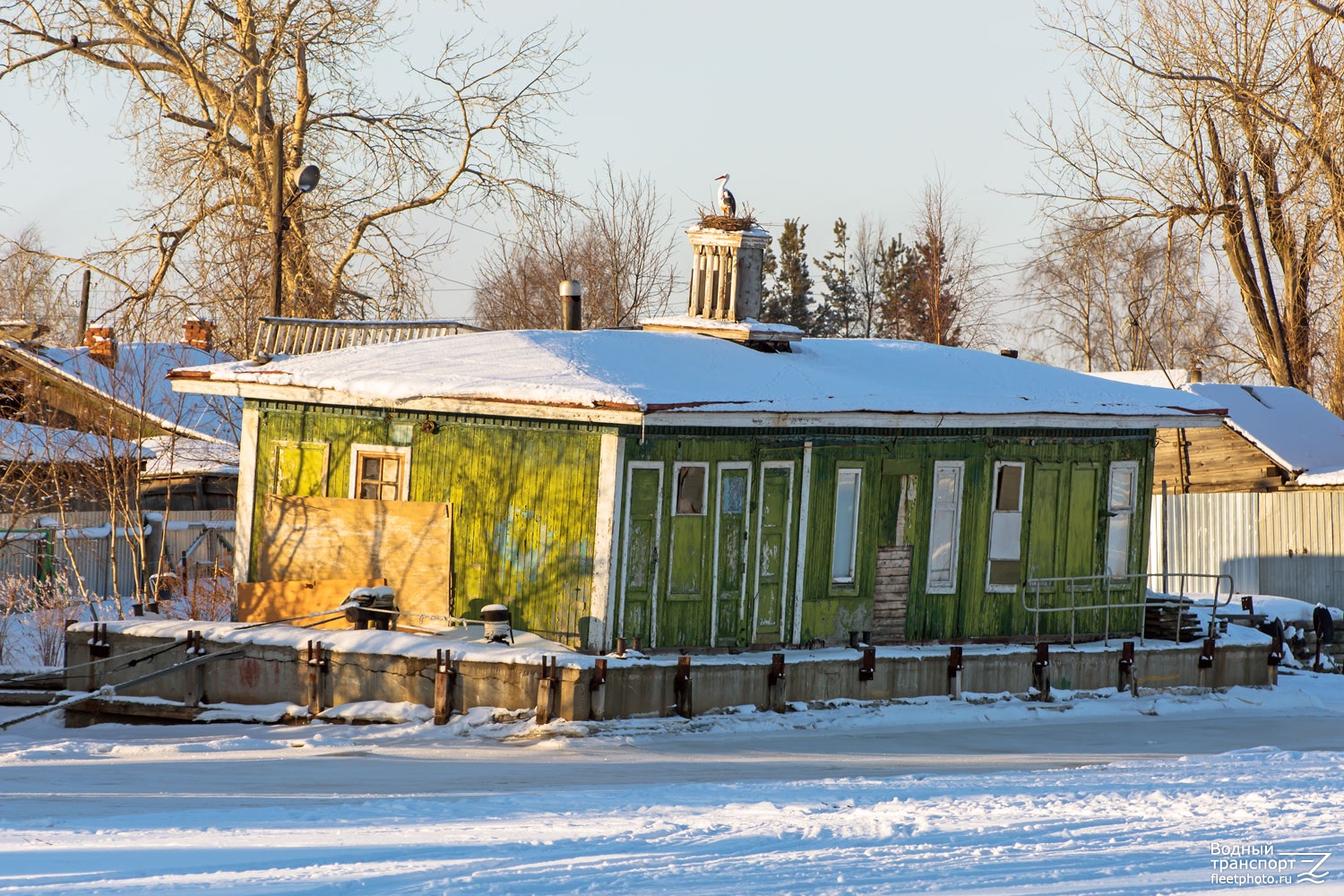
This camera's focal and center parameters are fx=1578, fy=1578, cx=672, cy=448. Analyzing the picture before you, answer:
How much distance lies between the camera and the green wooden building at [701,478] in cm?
1750

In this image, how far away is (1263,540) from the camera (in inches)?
1240

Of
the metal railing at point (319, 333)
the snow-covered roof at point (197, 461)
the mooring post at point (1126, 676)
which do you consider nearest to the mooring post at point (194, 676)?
the metal railing at point (319, 333)

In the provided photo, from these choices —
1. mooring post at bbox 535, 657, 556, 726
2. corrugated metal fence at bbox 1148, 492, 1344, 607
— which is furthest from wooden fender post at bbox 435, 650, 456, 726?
corrugated metal fence at bbox 1148, 492, 1344, 607

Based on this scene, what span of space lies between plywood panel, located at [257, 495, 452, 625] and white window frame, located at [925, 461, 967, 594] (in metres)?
6.14

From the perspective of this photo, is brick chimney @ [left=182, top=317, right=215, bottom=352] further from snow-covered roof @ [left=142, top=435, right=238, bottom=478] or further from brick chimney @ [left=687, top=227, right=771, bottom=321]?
brick chimney @ [left=687, top=227, right=771, bottom=321]

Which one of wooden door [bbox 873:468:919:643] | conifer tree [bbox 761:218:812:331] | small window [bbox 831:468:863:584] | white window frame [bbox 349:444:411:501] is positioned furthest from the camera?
conifer tree [bbox 761:218:812:331]

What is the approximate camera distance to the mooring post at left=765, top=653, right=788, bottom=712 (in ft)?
57.5

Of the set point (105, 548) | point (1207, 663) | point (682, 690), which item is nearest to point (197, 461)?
point (105, 548)

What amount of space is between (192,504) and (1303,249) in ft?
90.8

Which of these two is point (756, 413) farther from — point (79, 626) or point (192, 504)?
point (192, 504)

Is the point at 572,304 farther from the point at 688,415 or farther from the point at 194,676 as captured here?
the point at 194,676

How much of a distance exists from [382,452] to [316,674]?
3.17 metres

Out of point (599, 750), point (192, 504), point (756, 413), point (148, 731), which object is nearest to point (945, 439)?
point (756, 413)

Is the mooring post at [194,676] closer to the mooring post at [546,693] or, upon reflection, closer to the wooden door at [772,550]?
the mooring post at [546,693]
